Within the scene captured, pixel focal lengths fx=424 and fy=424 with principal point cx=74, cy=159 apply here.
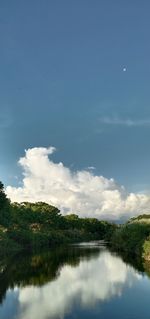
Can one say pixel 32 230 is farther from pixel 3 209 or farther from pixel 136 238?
pixel 136 238

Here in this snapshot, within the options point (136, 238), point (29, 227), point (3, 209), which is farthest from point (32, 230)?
point (136, 238)

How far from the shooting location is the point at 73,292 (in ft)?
124

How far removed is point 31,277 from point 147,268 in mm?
14508

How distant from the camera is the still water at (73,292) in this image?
28.7m

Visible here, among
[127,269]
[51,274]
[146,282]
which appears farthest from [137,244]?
[146,282]

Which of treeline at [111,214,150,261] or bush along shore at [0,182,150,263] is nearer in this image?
Result: treeline at [111,214,150,261]

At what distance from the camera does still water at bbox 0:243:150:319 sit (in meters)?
28.7

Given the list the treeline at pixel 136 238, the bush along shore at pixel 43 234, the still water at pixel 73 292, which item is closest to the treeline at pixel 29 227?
the bush along shore at pixel 43 234

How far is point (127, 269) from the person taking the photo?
53.9 metres

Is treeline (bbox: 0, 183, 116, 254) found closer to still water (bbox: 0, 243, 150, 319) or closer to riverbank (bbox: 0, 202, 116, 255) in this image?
riverbank (bbox: 0, 202, 116, 255)

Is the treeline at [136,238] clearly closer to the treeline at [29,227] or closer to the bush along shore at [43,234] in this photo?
the bush along shore at [43,234]

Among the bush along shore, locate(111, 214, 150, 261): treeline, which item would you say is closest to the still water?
the bush along shore

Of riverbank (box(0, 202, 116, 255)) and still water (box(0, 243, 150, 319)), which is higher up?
riverbank (box(0, 202, 116, 255))

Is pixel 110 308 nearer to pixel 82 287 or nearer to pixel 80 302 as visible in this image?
pixel 80 302
